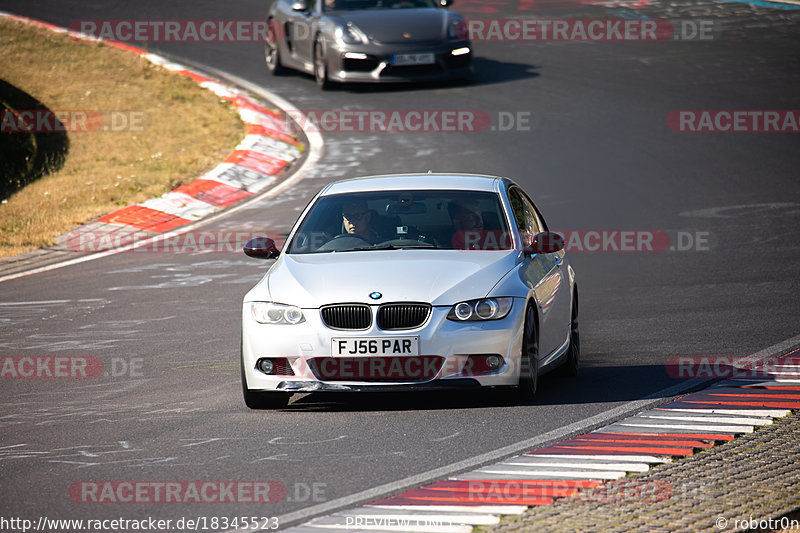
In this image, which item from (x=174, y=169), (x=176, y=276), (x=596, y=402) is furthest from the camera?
(x=174, y=169)

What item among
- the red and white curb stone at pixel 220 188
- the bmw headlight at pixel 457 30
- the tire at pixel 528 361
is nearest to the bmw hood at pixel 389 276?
the tire at pixel 528 361

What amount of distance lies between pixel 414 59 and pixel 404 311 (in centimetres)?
1297

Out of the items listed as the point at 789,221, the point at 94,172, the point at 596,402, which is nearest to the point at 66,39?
the point at 94,172

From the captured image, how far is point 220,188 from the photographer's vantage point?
16734 mm

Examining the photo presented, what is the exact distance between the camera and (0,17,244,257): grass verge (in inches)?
635

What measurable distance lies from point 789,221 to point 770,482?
28.3 feet

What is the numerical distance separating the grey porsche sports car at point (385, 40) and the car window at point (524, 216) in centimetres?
1069

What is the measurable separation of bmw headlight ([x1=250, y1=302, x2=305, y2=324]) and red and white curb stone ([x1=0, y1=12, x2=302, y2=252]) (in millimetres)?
6896

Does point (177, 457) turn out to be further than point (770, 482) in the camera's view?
Yes

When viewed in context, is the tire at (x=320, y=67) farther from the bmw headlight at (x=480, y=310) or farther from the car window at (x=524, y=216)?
the bmw headlight at (x=480, y=310)

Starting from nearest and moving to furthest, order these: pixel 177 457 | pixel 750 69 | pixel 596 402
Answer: pixel 177 457, pixel 596 402, pixel 750 69

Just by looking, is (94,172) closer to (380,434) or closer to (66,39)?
(66,39)

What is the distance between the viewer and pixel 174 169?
58.2ft

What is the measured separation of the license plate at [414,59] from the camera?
66.0 feet
